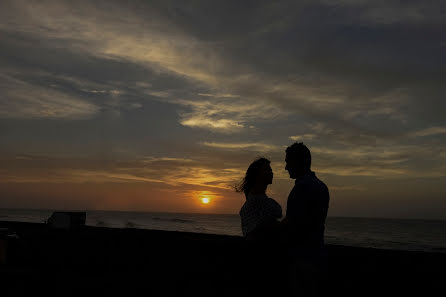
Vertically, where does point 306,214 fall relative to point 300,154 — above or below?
below

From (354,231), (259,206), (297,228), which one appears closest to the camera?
(297,228)

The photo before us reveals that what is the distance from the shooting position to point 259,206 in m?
3.43

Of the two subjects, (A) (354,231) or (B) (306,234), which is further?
(A) (354,231)

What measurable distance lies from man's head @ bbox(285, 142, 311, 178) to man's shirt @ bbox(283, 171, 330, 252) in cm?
10

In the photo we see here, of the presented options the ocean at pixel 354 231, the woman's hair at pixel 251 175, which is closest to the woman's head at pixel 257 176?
the woman's hair at pixel 251 175

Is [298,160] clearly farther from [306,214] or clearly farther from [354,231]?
[354,231]

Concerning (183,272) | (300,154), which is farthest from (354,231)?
(300,154)

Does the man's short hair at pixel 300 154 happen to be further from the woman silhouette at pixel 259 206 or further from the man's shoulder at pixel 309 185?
the woman silhouette at pixel 259 206

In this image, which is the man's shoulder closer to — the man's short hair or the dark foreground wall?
the man's short hair

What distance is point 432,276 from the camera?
39.8ft

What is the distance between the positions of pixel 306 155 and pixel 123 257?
35.7ft

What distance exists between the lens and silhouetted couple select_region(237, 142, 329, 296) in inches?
131

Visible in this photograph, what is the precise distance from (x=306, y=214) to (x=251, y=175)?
59cm

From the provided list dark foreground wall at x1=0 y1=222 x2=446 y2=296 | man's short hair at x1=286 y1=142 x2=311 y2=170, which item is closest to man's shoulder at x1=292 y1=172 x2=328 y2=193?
man's short hair at x1=286 y1=142 x2=311 y2=170
